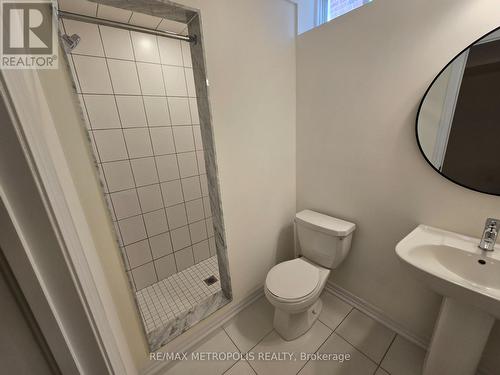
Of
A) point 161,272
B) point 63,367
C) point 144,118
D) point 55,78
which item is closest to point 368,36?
point 55,78

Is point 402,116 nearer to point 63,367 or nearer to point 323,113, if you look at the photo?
point 323,113

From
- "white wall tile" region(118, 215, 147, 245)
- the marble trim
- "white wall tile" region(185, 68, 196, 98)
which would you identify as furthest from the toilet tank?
"white wall tile" region(185, 68, 196, 98)

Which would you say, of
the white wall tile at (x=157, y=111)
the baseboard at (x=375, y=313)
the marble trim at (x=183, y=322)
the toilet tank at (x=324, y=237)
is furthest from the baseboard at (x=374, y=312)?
the white wall tile at (x=157, y=111)

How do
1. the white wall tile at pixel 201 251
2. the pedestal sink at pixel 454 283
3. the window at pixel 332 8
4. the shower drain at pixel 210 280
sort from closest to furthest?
the pedestal sink at pixel 454 283, the window at pixel 332 8, the shower drain at pixel 210 280, the white wall tile at pixel 201 251

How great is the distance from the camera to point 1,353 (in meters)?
0.39

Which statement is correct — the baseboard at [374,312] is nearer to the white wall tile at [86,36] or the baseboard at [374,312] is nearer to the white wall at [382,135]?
the white wall at [382,135]

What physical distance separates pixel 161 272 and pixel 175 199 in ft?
2.40

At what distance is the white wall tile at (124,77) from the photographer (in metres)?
1.54

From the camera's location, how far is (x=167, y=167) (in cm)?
190

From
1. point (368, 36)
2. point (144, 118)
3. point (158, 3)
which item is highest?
point (158, 3)

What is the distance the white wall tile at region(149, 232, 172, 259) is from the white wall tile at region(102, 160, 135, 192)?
1.77 feet

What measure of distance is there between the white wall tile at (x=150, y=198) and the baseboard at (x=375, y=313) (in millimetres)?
1677

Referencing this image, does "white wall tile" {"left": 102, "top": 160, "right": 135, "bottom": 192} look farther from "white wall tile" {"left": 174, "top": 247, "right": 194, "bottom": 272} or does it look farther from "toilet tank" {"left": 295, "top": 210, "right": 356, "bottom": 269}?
"toilet tank" {"left": 295, "top": 210, "right": 356, "bottom": 269}

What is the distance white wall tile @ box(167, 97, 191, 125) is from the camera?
1.84 m
